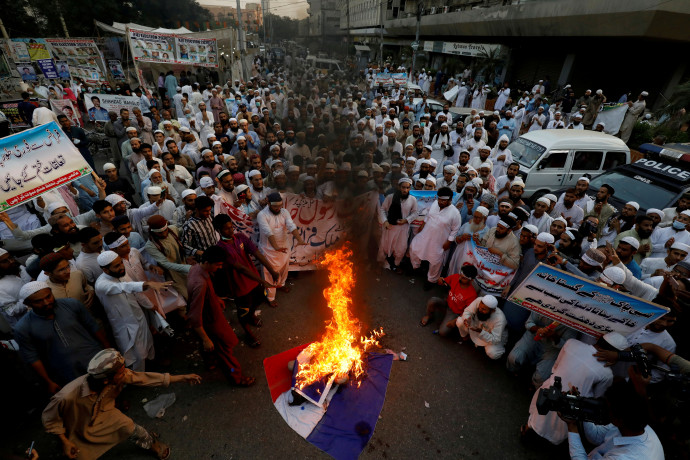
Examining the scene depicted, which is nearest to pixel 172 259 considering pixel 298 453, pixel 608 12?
pixel 298 453

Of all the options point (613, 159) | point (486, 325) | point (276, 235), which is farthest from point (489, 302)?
point (613, 159)

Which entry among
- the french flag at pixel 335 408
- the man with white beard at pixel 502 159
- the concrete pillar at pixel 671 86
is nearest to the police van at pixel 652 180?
the man with white beard at pixel 502 159

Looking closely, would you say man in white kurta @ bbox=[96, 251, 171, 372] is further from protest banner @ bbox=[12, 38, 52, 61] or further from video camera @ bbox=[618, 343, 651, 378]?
protest banner @ bbox=[12, 38, 52, 61]

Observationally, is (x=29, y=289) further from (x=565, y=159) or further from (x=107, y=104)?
(x=565, y=159)

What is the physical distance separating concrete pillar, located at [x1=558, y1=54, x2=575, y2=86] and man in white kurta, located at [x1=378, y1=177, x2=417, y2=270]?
21345mm

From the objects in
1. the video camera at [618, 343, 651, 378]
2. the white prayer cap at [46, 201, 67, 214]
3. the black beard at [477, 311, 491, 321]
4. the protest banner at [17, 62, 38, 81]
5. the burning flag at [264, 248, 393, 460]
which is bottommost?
the burning flag at [264, 248, 393, 460]

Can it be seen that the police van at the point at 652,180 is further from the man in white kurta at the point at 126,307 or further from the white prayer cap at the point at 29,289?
the white prayer cap at the point at 29,289

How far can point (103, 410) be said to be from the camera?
120 inches

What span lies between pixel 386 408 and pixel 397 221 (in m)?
3.36

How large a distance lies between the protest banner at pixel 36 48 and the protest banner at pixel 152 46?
649 cm

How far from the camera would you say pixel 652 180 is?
7.67 meters

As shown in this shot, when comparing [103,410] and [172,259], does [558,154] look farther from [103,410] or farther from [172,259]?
[103,410]

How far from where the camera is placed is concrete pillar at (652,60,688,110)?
645 inches

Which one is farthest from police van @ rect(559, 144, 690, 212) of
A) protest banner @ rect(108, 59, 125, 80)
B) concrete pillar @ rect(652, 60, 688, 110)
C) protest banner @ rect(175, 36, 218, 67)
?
protest banner @ rect(108, 59, 125, 80)
